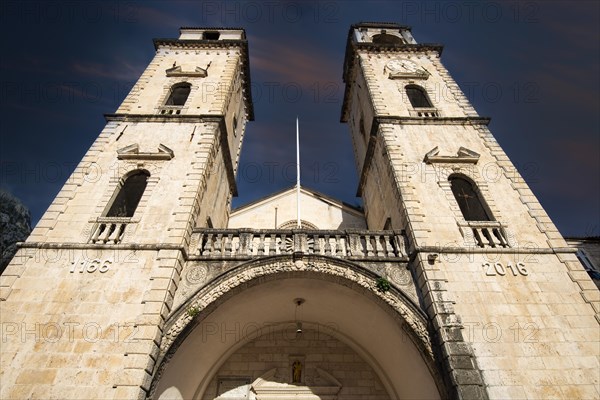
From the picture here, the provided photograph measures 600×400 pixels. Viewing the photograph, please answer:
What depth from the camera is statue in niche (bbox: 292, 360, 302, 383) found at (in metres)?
10.7

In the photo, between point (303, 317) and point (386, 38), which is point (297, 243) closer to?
point (303, 317)

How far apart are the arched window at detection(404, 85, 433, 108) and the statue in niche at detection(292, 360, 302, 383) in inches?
473

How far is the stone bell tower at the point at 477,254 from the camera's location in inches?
283

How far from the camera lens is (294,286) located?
31.9 feet

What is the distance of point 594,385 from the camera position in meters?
6.93

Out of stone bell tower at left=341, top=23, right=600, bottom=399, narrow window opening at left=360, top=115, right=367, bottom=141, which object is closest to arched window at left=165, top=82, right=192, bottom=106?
stone bell tower at left=341, top=23, right=600, bottom=399

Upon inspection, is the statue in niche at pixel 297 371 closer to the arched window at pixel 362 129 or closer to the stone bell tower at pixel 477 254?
the stone bell tower at pixel 477 254

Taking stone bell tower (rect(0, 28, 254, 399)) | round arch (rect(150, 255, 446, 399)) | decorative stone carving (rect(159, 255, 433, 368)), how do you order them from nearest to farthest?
stone bell tower (rect(0, 28, 254, 399)) → decorative stone carving (rect(159, 255, 433, 368)) → round arch (rect(150, 255, 446, 399))

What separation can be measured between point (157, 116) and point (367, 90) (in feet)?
31.6

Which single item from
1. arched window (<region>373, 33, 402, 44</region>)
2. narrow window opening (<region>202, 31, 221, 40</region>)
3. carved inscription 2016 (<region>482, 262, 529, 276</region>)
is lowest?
carved inscription 2016 (<region>482, 262, 529, 276</region>)

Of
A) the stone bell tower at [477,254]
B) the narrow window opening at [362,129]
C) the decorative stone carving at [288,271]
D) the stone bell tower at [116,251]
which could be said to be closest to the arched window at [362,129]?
the narrow window opening at [362,129]

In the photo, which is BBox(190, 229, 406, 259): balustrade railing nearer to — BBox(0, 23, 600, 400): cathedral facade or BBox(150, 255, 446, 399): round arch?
BBox(0, 23, 600, 400): cathedral facade

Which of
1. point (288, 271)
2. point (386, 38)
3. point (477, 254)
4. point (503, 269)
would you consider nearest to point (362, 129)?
point (386, 38)

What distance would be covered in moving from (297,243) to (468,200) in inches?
239
